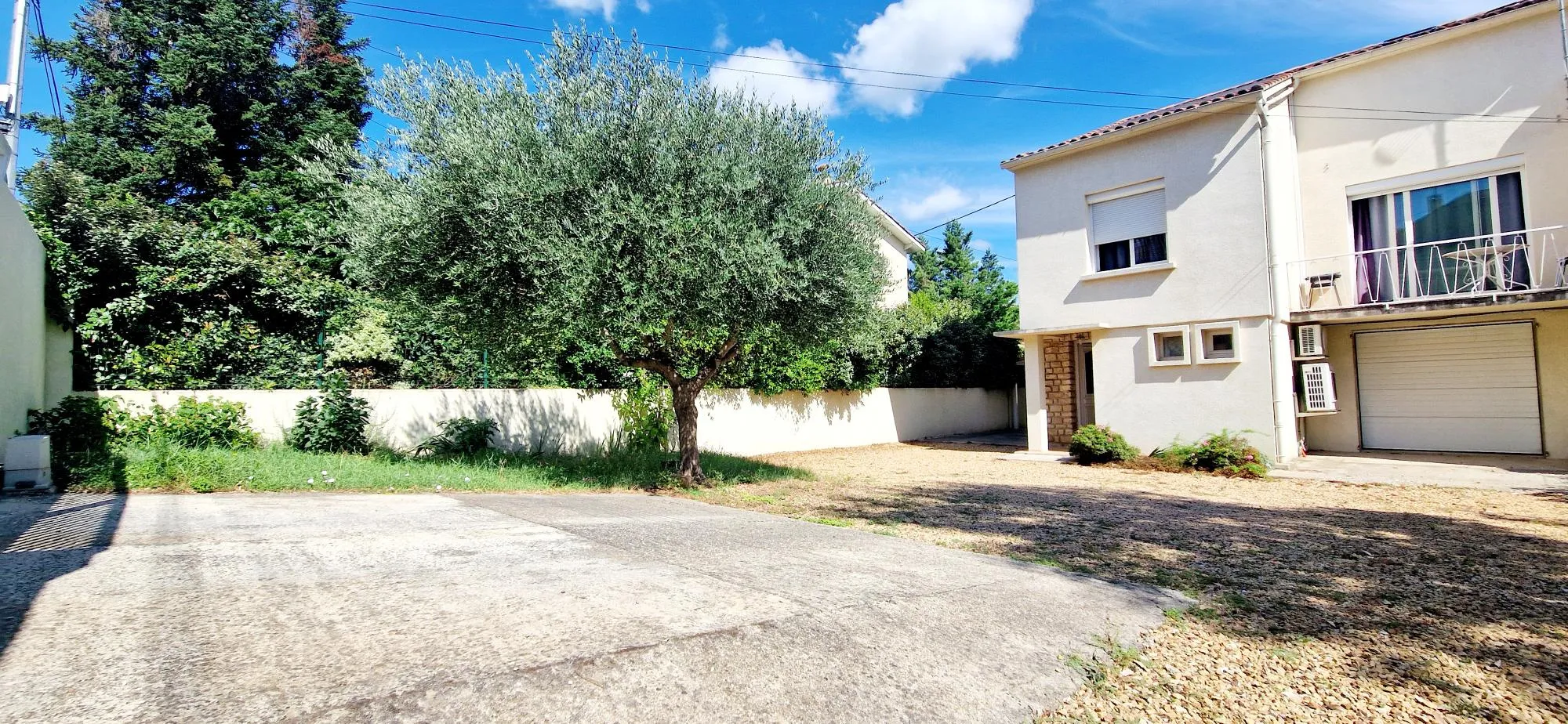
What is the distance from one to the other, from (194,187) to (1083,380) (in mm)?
22186

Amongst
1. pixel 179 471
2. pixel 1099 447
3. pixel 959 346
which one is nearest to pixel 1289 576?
pixel 1099 447

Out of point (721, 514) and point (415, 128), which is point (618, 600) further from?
point (415, 128)

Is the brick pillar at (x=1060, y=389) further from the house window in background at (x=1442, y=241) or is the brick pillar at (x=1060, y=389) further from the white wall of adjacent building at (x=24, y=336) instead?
the white wall of adjacent building at (x=24, y=336)

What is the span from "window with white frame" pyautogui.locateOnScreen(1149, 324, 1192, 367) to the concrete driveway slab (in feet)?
27.1

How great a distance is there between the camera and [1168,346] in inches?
477

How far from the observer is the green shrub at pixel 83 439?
23.6ft

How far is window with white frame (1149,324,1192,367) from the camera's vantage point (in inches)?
461

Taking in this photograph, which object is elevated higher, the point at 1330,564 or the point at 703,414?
the point at 703,414

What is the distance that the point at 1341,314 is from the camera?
35.8 feet

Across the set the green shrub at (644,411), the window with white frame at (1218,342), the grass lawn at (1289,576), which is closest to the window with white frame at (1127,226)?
the window with white frame at (1218,342)

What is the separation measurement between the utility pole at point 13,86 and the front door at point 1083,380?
15.8 m

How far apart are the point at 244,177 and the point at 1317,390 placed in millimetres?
24387

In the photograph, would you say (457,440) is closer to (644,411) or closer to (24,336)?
(644,411)

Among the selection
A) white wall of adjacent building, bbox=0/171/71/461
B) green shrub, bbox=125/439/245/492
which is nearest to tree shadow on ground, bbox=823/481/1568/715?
green shrub, bbox=125/439/245/492
